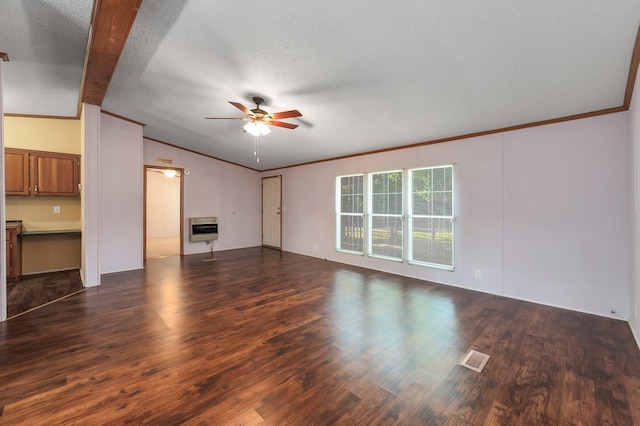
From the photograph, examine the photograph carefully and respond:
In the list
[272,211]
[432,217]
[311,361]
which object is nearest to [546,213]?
[432,217]

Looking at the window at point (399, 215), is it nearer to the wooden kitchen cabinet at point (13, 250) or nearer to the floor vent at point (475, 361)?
the floor vent at point (475, 361)

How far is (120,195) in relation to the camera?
16.9 ft

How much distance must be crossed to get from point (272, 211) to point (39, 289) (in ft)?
16.7

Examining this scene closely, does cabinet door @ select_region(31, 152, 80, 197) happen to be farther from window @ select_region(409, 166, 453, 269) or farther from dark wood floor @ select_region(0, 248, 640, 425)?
window @ select_region(409, 166, 453, 269)

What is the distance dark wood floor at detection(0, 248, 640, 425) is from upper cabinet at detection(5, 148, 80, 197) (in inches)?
91.0

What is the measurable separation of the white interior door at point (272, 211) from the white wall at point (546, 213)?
427cm

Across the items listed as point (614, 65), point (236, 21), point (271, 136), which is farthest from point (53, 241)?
point (614, 65)

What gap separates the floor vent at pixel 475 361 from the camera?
2129 millimetres

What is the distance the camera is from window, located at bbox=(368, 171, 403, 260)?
16.5 feet

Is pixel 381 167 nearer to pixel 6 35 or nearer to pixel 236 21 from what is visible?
pixel 236 21

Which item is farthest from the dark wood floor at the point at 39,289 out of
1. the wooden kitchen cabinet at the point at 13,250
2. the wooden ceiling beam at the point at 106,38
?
the wooden ceiling beam at the point at 106,38

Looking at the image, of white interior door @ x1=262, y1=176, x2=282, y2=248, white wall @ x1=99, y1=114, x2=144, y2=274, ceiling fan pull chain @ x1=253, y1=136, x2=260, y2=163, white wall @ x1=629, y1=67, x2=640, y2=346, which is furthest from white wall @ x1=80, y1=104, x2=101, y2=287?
white wall @ x1=629, y1=67, x2=640, y2=346

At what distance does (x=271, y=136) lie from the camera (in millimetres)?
5242

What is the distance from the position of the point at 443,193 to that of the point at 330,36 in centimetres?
310
